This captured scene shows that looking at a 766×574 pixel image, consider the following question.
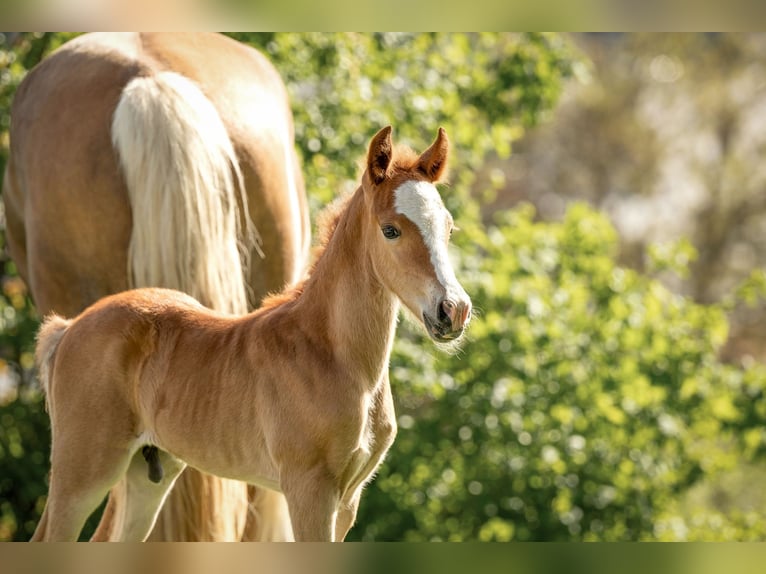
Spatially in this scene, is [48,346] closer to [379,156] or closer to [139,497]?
[139,497]

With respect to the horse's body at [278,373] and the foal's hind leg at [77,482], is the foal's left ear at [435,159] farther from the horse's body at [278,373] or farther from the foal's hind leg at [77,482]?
the foal's hind leg at [77,482]

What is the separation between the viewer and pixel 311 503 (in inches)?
69.7

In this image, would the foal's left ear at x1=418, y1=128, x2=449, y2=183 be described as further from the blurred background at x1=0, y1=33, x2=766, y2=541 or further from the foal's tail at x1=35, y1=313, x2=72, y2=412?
the blurred background at x1=0, y1=33, x2=766, y2=541

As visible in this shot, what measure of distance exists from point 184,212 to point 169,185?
9cm

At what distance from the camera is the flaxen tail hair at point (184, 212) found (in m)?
2.51

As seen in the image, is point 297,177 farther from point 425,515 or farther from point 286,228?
point 425,515

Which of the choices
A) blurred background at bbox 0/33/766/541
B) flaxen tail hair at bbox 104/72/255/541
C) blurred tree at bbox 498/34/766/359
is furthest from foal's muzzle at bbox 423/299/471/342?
blurred tree at bbox 498/34/766/359

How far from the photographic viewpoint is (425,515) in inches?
239

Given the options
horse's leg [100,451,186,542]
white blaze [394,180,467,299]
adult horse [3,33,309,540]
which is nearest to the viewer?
white blaze [394,180,467,299]

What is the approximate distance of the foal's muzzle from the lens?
5.31 feet

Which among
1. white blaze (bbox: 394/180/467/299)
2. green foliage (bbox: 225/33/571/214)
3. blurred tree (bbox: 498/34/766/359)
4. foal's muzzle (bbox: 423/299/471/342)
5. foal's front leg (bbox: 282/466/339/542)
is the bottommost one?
blurred tree (bbox: 498/34/766/359)
